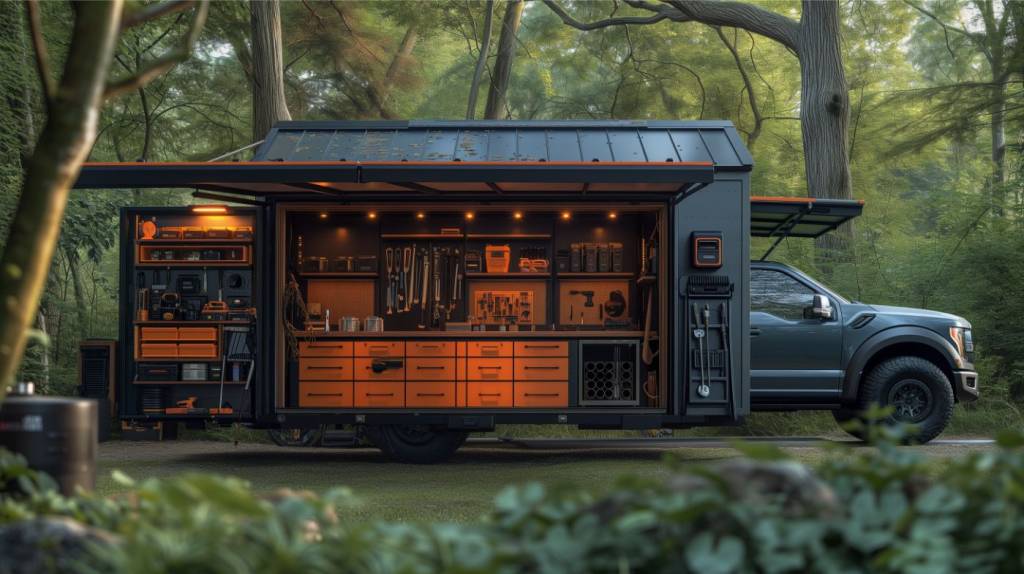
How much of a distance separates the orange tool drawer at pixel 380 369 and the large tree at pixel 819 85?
7.72 meters

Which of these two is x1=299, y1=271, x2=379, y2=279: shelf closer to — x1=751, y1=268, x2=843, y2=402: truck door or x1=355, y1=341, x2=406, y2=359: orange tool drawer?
x1=355, y1=341, x2=406, y2=359: orange tool drawer

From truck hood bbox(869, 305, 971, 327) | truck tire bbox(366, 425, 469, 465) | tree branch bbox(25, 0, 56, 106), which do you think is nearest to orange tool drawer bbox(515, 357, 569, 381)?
truck tire bbox(366, 425, 469, 465)

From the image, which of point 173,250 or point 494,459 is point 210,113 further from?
point 494,459

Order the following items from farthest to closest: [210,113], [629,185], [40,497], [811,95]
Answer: [210,113] → [811,95] → [629,185] → [40,497]

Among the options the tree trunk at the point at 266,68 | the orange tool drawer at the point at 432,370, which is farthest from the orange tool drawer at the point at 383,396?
the tree trunk at the point at 266,68

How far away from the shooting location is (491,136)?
34.3 ft

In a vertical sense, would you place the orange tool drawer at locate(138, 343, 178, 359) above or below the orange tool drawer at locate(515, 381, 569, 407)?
above

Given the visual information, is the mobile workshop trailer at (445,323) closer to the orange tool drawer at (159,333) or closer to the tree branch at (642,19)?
the orange tool drawer at (159,333)

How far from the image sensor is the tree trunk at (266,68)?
15.6m

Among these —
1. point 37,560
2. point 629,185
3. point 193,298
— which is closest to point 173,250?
point 193,298

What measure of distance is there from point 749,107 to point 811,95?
8.48 m

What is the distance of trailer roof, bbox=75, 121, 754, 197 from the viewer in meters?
9.33

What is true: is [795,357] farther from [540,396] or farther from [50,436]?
[50,436]

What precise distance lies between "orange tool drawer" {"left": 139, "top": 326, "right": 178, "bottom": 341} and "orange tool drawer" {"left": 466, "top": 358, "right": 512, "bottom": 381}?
9.25 ft
